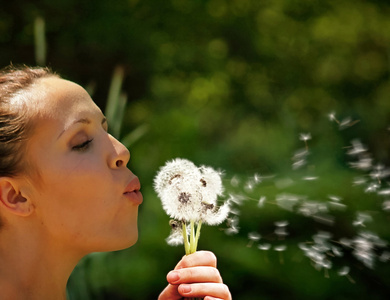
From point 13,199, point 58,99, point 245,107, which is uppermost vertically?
point 245,107

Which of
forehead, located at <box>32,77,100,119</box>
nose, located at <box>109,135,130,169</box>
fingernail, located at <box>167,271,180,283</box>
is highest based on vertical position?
forehead, located at <box>32,77,100,119</box>

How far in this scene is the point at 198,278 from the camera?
999mm

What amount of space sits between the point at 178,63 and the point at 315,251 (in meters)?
1.33

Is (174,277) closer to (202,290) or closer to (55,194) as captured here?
(202,290)

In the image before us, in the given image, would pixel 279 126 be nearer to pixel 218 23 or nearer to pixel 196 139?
pixel 196 139

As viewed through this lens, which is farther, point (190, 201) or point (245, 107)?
point (245, 107)

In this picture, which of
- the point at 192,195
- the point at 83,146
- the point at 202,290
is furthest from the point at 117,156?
the point at 202,290

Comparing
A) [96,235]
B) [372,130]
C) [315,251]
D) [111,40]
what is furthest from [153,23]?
[96,235]

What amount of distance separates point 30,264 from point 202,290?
12.2 inches

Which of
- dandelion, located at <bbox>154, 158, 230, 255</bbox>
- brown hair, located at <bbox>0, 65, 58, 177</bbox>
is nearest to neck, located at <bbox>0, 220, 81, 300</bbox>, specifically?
brown hair, located at <bbox>0, 65, 58, 177</bbox>

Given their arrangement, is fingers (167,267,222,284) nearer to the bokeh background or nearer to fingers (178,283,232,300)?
fingers (178,283,232,300)

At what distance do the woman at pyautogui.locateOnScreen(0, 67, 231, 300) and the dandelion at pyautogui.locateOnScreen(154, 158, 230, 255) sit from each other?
0.09 meters

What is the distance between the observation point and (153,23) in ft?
10.8

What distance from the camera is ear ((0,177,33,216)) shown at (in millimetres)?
958
